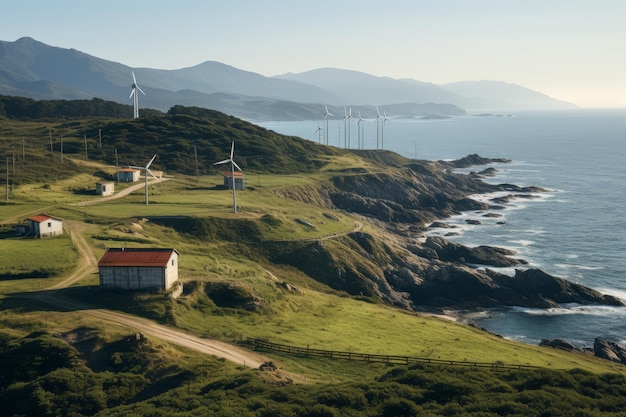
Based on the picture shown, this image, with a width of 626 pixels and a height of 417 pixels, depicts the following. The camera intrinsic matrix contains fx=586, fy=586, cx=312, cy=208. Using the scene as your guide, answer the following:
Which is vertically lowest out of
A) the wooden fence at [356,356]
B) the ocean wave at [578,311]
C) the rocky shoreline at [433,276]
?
the ocean wave at [578,311]

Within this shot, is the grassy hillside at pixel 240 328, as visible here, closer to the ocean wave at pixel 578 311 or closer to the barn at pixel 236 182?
the barn at pixel 236 182

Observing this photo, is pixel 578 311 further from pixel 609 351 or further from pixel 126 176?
pixel 126 176

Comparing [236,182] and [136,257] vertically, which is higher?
[236,182]

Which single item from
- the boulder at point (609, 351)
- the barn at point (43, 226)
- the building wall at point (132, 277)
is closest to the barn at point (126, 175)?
the barn at point (43, 226)

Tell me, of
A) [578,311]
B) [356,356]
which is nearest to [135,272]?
[356,356]

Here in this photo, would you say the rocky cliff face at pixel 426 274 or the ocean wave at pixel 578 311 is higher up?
the rocky cliff face at pixel 426 274

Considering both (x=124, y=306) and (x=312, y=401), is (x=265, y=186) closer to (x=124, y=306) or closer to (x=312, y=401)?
(x=124, y=306)

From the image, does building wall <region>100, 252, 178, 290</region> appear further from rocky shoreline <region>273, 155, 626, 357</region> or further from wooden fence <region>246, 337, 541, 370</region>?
rocky shoreline <region>273, 155, 626, 357</region>
